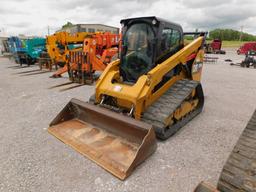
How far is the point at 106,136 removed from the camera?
3.21 m

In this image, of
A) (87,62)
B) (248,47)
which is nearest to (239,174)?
(87,62)

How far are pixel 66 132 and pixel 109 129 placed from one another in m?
0.83

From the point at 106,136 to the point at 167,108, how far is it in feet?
4.04

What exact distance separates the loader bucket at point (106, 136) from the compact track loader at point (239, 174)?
106cm

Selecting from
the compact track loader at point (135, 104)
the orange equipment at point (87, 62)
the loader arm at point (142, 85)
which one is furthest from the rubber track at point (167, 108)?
the orange equipment at point (87, 62)

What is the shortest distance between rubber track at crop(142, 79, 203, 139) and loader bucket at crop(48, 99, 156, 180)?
0.48 m

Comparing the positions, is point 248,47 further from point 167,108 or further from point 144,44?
point 167,108

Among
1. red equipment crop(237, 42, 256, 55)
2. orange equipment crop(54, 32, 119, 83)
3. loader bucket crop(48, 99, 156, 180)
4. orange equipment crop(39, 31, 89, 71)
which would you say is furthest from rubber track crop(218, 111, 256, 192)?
red equipment crop(237, 42, 256, 55)

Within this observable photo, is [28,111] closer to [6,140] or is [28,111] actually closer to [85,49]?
[6,140]

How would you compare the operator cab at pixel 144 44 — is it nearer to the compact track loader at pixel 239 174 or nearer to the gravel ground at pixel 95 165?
the gravel ground at pixel 95 165

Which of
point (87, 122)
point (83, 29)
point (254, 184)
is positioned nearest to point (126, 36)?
point (87, 122)

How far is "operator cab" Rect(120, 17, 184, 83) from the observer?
360cm

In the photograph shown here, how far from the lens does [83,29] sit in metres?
35.8

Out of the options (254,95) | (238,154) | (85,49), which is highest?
(85,49)
